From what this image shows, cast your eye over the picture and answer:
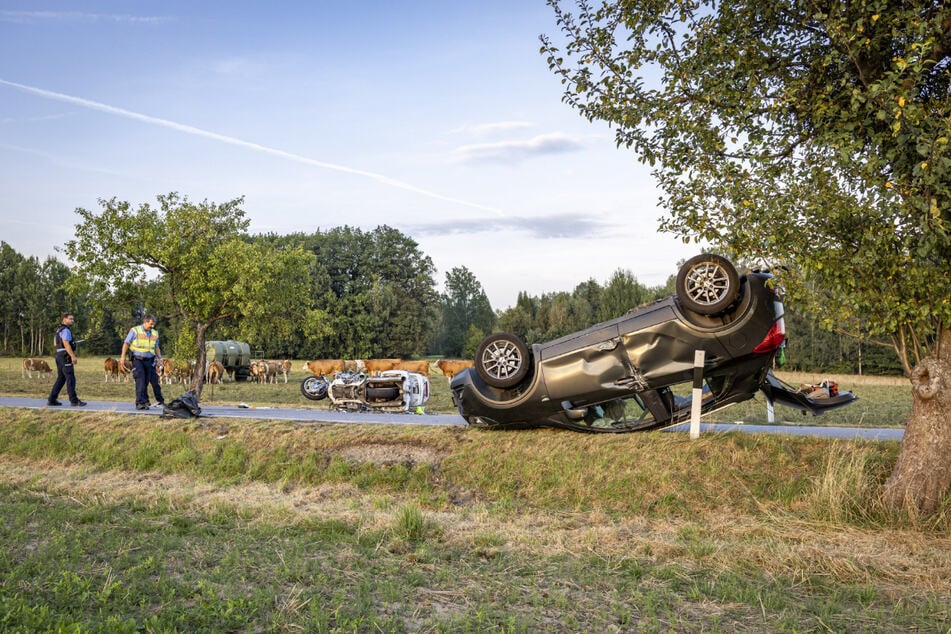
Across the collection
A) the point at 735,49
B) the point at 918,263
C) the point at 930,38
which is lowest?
the point at 918,263

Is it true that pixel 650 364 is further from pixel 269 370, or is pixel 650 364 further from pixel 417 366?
pixel 269 370

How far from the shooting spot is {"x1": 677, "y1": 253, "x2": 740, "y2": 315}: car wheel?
9188 mm

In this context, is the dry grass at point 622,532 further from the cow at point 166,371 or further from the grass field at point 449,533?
the cow at point 166,371

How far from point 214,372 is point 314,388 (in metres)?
20.6

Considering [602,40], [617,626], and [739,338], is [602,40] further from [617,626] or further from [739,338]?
[617,626]

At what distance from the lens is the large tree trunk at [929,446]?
828 centimetres

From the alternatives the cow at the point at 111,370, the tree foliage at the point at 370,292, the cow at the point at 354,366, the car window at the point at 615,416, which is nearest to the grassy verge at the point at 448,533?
the car window at the point at 615,416

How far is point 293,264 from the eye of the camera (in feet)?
96.5

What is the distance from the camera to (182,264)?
25.1m

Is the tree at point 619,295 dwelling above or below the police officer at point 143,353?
above

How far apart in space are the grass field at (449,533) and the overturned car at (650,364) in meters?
0.44

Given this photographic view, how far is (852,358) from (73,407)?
56.9 m

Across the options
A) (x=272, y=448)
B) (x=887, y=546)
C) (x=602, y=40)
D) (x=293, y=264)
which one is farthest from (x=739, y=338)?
(x=293, y=264)

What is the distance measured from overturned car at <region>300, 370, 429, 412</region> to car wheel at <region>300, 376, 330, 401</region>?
2.78 metres
